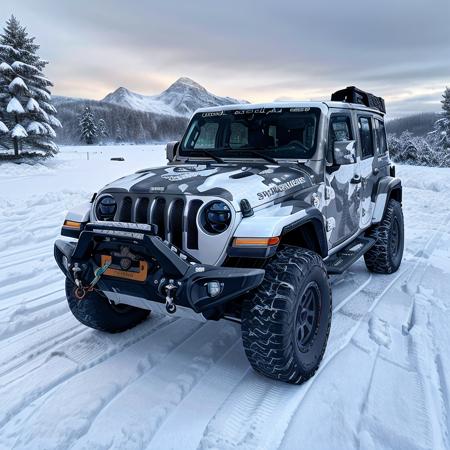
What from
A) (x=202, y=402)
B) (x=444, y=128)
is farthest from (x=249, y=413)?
(x=444, y=128)

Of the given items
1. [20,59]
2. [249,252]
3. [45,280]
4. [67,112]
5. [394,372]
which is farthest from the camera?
[67,112]

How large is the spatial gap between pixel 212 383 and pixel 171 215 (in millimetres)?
1215

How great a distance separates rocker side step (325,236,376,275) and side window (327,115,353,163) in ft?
3.21

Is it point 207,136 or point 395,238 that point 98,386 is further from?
point 395,238

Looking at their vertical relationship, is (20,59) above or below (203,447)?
above

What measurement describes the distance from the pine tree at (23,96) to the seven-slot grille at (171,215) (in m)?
22.8

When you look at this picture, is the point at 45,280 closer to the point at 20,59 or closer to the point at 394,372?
the point at 394,372

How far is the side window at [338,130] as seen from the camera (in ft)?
12.6

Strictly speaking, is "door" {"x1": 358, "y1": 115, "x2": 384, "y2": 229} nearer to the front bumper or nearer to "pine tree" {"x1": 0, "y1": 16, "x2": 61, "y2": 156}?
the front bumper

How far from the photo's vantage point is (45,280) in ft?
15.9

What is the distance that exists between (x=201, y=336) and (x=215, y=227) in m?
1.30

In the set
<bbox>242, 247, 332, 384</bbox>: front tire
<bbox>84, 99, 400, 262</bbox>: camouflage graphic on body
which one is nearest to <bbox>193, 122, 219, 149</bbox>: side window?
<bbox>84, 99, 400, 262</bbox>: camouflage graphic on body

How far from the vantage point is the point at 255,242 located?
260cm

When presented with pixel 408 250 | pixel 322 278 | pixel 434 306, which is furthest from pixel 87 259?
pixel 408 250
